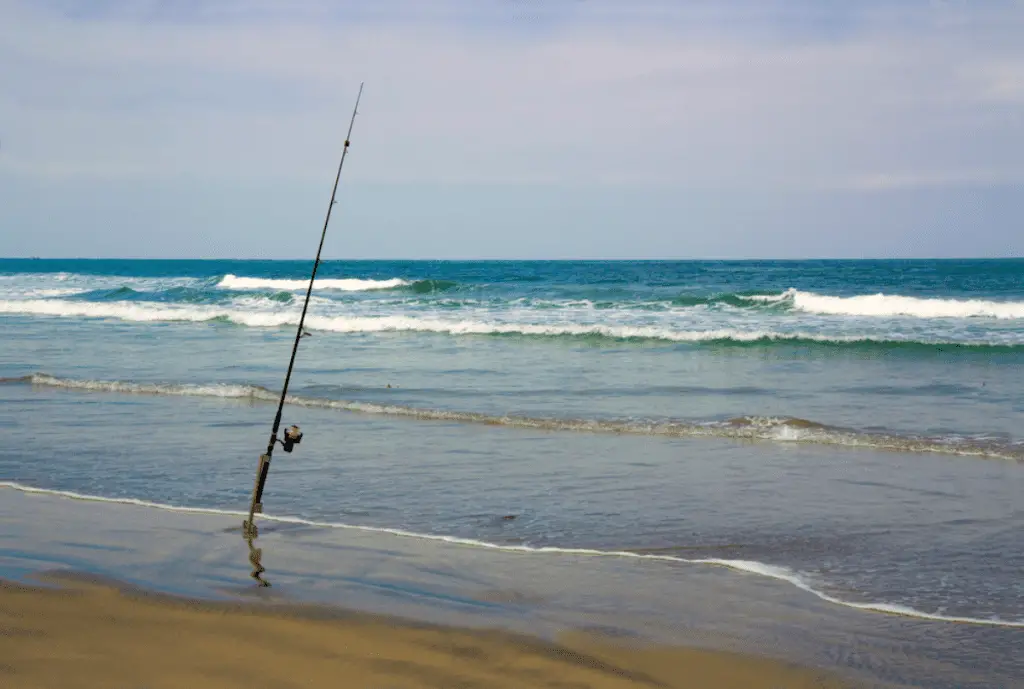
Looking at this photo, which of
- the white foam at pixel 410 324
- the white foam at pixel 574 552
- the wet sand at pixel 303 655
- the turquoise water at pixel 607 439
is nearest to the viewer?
the wet sand at pixel 303 655

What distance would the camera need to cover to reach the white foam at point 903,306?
25.5 metres

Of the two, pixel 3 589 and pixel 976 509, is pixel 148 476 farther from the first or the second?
pixel 976 509

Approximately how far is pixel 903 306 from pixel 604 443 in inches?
863

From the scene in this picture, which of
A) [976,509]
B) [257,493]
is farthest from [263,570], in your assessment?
[976,509]

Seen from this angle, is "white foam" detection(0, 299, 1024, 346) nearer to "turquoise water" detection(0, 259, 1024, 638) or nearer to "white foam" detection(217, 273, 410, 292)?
"turquoise water" detection(0, 259, 1024, 638)

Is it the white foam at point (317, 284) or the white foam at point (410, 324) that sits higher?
the white foam at point (317, 284)

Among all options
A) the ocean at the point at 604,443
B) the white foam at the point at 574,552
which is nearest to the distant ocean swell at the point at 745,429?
the ocean at the point at 604,443

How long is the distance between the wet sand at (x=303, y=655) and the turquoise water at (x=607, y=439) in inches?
49.9

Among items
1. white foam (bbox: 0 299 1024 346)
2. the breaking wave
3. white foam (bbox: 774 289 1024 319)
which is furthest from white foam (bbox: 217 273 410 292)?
white foam (bbox: 774 289 1024 319)

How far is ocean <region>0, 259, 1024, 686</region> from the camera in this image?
538 cm

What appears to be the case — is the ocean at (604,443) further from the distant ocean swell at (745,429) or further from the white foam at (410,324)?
the white foam at (410,324)

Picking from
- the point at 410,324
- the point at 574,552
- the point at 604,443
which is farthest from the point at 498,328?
the point at 574,552

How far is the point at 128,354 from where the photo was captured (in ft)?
53.6

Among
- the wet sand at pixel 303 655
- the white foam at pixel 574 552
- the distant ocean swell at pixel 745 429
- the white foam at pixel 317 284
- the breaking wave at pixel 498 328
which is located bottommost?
the white foam at pixel 574 552
